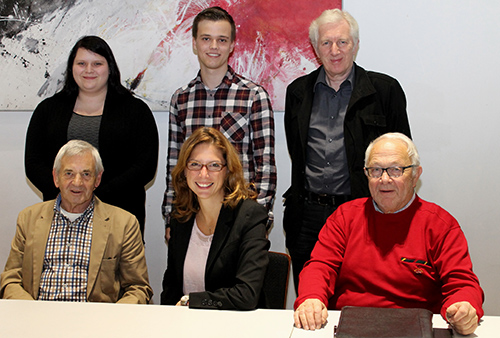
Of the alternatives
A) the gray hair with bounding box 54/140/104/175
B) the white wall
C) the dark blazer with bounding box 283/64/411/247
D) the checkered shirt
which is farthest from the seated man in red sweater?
the white wall

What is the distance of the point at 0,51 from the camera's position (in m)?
3.70

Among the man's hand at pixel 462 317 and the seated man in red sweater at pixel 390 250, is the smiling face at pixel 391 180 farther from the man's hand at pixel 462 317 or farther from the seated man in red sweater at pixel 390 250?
the man's hand at pixel 462 317

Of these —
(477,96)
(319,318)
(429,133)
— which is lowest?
(319,318)

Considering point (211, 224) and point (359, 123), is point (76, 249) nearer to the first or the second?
point (211, 224)

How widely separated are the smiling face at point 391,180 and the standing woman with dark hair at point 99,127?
1.29 meters

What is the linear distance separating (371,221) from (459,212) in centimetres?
150

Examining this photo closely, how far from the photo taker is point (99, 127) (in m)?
2.91

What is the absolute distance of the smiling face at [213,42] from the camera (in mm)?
2842

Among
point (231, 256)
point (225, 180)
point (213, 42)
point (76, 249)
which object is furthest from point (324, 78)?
point (76, 249)

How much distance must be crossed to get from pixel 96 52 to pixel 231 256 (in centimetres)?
141

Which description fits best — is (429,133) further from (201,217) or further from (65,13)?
(65,13)

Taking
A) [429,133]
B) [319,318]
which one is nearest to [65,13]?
[429,133]

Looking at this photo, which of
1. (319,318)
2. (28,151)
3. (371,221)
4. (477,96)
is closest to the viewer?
(319,318)

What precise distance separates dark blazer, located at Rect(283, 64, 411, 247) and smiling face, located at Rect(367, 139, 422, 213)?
17.5 inches
